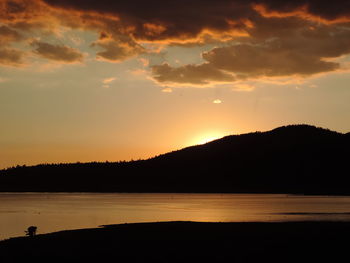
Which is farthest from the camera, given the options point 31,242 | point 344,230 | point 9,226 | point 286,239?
point 9,226

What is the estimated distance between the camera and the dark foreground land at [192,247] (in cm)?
3303

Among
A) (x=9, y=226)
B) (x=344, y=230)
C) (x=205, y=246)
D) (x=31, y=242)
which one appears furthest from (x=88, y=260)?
(x=9, y=226)

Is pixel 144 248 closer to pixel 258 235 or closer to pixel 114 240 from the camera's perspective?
pixel 114 240

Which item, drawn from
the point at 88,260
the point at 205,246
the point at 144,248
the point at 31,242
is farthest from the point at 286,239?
the point at 31,242

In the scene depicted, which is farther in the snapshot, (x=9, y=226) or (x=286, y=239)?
(x=9, y=226)

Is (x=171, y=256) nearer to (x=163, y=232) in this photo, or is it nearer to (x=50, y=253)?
(x=50, y=253)

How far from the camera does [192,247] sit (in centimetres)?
3803

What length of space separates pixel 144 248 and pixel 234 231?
1390 cm

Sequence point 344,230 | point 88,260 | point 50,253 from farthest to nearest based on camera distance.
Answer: point 344,230, point 50,253, point 88,260

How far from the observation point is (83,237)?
4772cm

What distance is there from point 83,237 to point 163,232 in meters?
7.63

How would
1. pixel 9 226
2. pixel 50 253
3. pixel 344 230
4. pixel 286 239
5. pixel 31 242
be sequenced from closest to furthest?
pixel 50 253
pixel 286 239
pixel 31 242
pixel 344 230
pixel 9 226

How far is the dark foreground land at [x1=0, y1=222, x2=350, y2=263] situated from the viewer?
3303cm

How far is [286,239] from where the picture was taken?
41625mm
